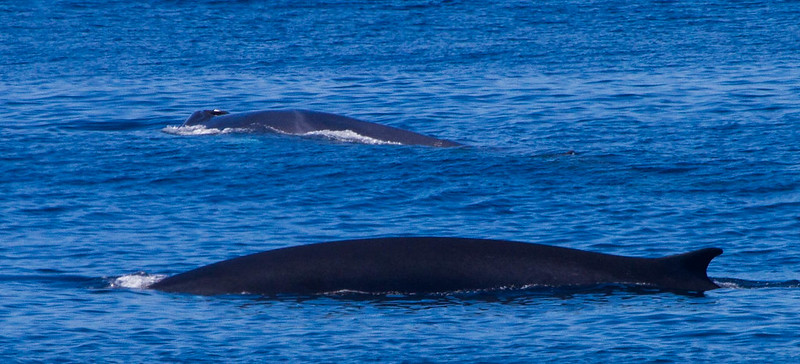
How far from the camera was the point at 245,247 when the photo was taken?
18.1 metres

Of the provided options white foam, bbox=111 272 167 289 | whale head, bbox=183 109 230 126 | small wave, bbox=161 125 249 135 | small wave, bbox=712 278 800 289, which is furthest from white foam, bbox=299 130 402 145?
small wave, bbox=712 278 800 289

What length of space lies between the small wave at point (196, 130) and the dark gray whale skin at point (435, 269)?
11.6 meters

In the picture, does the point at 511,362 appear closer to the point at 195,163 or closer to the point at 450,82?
the point at 195,163

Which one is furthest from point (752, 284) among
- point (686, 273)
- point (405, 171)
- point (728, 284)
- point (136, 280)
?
point (405, 171)

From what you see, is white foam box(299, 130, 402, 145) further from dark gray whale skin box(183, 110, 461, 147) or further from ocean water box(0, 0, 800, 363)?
ocean water box(0, 0, 800, 363)

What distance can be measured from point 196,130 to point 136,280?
1161 cm

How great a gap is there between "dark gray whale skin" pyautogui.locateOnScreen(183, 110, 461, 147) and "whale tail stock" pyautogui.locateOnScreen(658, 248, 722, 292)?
33.8ft

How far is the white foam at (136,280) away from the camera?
15984 millimetres

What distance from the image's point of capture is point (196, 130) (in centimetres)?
2755

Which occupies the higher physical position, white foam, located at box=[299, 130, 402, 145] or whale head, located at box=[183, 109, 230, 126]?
whale head, located at box=[183, 109, 230, 126]

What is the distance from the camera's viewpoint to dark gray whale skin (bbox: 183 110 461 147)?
84.8ft

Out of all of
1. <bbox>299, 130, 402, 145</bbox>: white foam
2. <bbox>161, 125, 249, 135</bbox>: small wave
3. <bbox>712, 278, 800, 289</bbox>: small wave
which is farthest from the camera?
<bbox>161, 125, 249, 135</bbox>: small wave

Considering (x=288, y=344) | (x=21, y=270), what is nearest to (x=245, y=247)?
(x=21, y=270)

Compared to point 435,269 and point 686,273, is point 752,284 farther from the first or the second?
point 435,269
